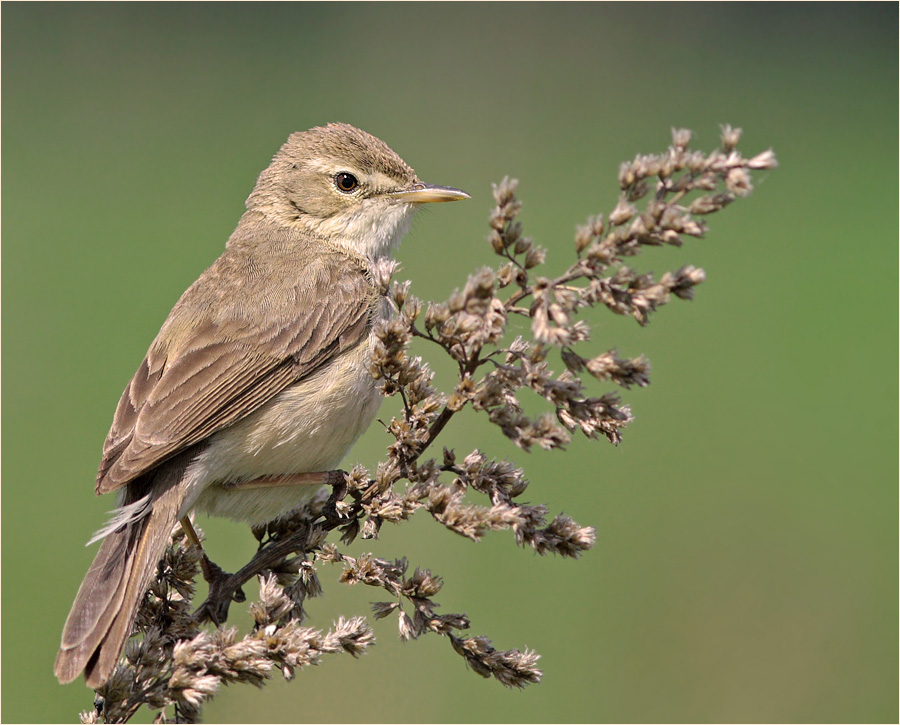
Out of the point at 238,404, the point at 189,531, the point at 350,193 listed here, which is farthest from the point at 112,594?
the point at 350,193

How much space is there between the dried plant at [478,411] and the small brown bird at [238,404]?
0.24 m

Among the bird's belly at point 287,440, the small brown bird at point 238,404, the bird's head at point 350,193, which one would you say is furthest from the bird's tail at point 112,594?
the bird's head at point 350,193

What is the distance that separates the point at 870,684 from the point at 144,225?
9530 mm

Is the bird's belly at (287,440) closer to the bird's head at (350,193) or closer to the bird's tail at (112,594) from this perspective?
→ the bird's tail at (112,594)

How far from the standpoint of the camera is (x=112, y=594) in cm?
313

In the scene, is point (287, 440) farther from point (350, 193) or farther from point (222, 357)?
point (350, 193)

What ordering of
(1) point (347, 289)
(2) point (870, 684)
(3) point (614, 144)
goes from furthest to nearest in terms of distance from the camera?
(3) point (614, 144)
(2) point (870, 684)
(1) point (347, 289)

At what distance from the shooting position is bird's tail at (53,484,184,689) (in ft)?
9.57

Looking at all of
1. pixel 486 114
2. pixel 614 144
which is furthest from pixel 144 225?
pixel 614 144

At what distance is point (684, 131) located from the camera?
2.56 meters

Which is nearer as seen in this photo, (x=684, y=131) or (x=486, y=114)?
(x=684, y=131)

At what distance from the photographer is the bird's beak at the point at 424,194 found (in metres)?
→ 4.54

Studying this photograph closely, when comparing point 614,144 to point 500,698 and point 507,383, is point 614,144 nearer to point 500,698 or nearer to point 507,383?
point 500,698

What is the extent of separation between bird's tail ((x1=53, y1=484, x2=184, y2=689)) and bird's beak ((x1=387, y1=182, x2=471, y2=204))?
5.57 feet
